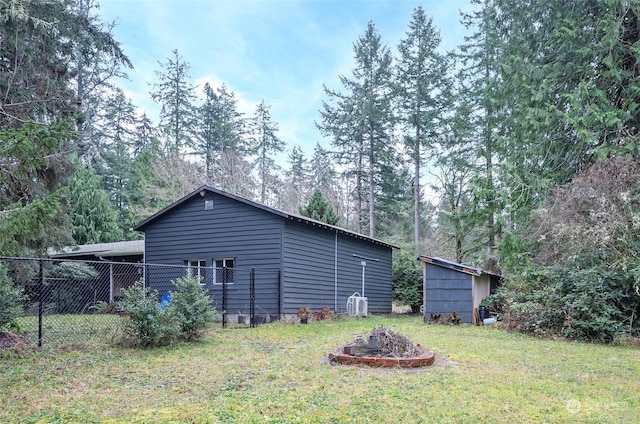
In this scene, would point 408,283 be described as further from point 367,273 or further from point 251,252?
point 251,252

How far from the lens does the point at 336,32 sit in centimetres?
1600

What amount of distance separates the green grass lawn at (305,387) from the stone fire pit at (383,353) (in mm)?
245

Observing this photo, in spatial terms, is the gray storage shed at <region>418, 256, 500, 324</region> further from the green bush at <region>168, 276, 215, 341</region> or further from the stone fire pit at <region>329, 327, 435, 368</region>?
the green bush at <region>168, 276, 215, 341</region>

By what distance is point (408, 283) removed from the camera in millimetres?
18578

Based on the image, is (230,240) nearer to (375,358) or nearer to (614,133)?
(375,358)

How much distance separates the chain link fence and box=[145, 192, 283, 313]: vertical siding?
3 centimetres

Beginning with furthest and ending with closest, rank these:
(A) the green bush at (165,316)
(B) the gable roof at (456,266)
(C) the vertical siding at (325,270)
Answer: (C) the vertical siding at (325,270)
(B) the gable roof at (456,266)
(A) the green bush at (165,316)

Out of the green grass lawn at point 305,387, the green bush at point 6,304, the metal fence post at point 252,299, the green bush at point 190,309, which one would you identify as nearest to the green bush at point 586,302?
the green grass lawn at point 305,387

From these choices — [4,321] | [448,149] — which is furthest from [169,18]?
[448,149]

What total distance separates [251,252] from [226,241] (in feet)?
3.03

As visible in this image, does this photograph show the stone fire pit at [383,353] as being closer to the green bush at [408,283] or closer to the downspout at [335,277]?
the downspout at [335,277]

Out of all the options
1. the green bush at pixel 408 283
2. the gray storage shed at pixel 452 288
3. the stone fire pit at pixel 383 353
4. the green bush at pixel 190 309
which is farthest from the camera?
the green bush at pixel 408 283

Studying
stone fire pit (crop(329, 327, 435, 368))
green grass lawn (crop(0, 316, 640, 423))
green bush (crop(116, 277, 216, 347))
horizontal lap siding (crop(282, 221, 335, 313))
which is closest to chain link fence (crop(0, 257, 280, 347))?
horizontal lap siding (crop(282, 221, 335, 313))

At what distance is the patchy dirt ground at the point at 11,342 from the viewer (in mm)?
6646
